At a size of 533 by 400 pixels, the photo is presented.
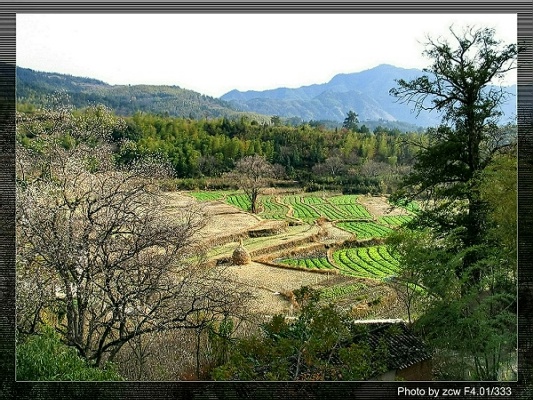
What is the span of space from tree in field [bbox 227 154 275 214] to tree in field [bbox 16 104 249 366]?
0.66 metres

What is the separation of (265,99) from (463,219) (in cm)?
271

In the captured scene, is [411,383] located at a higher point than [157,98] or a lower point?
lower

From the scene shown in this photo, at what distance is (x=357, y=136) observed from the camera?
7129mm

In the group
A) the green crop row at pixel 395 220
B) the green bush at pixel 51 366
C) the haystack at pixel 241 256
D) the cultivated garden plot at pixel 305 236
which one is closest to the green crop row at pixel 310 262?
the cultivated garden plot at pixel 305 236

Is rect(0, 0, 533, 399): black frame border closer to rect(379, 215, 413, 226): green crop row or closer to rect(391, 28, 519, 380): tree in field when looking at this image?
rect(391, 28, 519, 380): tree in field

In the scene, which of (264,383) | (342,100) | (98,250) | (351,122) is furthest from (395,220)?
(98,250)

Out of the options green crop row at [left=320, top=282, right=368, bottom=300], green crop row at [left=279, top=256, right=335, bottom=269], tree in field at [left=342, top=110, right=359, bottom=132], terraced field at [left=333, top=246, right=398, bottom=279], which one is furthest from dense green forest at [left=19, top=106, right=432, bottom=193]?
Answer: green crop row at [left=320, top=282, right=368, bottom=300]

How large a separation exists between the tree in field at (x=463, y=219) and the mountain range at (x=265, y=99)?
8.3 inches

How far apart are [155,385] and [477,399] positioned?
330 centimetres

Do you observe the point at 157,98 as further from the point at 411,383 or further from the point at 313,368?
the point at 411,383

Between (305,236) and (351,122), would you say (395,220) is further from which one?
(351,122)

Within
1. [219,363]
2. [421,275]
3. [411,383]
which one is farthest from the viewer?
[421,275]

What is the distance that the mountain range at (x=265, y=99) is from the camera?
675cm

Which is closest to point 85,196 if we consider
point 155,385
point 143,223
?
point 143,223
